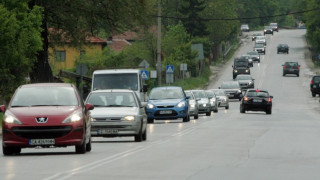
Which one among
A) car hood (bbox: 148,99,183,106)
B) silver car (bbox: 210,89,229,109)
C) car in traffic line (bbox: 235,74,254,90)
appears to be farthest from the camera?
car in traffic line (bbox: 235,74,254,90)

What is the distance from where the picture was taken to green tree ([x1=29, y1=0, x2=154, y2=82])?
158 ft

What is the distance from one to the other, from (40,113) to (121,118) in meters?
6.00

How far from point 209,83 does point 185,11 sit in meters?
32.3

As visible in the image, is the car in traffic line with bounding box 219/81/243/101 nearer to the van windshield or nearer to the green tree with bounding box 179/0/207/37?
the van windshield

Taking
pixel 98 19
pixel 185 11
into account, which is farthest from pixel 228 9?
pixel 98 19

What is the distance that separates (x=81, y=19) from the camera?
163ft

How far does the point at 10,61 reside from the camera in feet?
111

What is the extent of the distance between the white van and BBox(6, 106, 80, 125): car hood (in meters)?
19.3

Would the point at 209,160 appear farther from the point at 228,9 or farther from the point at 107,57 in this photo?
the point at 228,9

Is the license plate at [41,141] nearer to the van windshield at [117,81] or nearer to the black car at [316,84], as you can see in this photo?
the van windshield at [117,81]

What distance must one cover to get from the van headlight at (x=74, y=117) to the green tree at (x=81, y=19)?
26967 millimetres

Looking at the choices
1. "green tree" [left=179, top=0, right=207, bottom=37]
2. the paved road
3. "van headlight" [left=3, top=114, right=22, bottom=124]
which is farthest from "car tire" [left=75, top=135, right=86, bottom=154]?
"green tree" [left=179, top=0, right=207, bottom=37]

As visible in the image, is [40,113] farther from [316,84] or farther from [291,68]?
[291,68]

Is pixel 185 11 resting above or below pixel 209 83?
above
